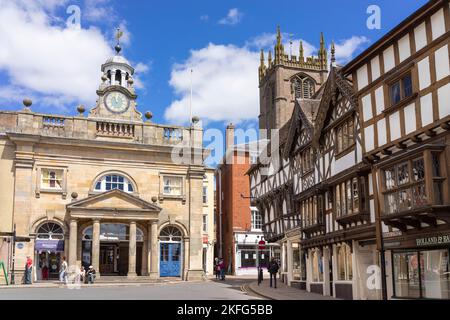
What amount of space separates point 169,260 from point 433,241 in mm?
24405

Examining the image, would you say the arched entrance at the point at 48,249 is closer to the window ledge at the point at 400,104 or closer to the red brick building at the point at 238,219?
the red brick building at the point at 238,219

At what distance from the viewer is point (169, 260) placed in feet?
122

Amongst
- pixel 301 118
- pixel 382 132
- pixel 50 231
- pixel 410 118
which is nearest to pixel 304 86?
pixel 50 231

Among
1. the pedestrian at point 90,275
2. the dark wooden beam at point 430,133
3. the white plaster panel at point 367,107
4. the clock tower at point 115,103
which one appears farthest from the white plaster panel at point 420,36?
the clock tower at point 115,103

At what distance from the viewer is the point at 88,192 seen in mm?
35469

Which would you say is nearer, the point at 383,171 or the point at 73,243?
the point at 383,171

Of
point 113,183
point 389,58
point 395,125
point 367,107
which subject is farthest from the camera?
point 113,183

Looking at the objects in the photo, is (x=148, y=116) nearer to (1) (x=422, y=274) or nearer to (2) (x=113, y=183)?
(2) (x=113, y=183)

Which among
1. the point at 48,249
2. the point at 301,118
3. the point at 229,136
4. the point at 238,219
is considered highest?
the point at 229,136

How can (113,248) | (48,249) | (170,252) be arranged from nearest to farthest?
(48,249) → (170,252) → (113,248)

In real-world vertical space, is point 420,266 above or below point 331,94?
below

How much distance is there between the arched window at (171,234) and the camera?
37.3 meters
